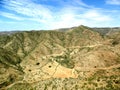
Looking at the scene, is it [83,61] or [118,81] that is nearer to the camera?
[118,81]

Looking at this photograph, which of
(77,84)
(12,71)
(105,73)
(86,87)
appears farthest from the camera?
(12,71)

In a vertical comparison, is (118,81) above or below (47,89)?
above

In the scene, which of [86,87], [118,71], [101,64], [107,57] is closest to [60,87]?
[86,87]

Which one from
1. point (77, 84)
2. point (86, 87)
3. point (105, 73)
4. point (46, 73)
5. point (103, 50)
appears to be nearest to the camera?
point (86, 87)

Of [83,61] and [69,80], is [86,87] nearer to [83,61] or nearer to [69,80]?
[69,80]

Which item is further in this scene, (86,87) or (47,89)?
(47,89)

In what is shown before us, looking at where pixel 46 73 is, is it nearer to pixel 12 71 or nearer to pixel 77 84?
pixel 77 84

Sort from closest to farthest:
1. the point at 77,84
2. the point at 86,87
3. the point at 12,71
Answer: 1. the point at 86,87
2. the point at 77,84
3. the point at 12,71

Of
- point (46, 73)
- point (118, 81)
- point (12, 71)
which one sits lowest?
point (12, 71)

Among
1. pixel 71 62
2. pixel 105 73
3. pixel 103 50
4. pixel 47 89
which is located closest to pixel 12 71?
pixel 71 62
